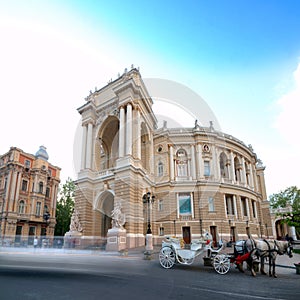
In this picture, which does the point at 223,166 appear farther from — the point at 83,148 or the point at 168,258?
the point at 168,258

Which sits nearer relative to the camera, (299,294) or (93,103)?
(299,294)

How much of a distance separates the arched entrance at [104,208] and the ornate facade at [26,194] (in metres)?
12.2

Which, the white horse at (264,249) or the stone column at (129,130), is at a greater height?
the stone column at (129,130)

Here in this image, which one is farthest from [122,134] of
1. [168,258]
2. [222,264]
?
[222,264]

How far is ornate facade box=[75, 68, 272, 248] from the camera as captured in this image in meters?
22.1

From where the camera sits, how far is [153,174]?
27719mm

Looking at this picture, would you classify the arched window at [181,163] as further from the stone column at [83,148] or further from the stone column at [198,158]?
the stone column at [83,148]

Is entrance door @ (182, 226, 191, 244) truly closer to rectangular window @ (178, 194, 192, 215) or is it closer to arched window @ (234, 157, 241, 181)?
rectangular window @ (178, 194, 192, 215)

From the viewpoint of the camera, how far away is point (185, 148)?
29391 millimetres

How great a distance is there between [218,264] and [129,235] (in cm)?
1147

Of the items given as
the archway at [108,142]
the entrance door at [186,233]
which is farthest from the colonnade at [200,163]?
the archway at [108,142]

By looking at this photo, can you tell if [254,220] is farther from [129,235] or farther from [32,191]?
[32,191]

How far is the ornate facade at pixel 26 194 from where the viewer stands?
34.1 metres

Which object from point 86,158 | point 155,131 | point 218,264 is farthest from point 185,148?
point 218,264
